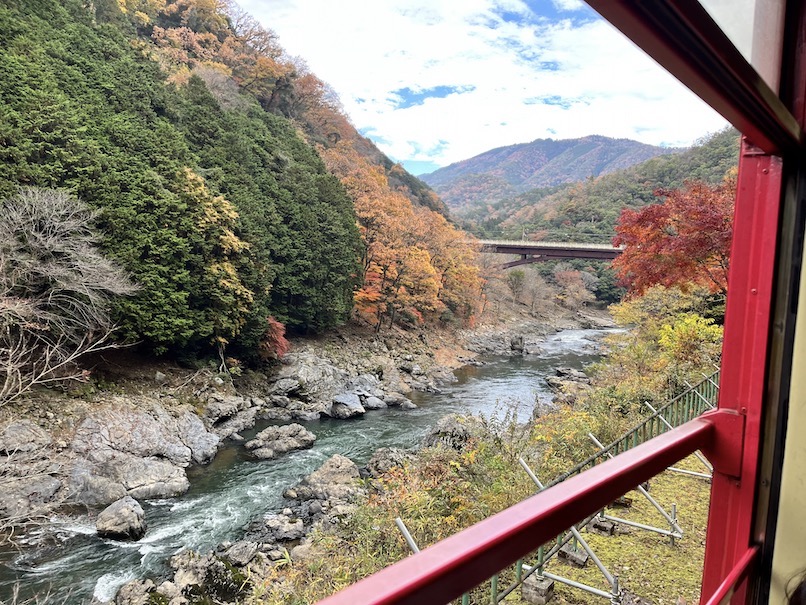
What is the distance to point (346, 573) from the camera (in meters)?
3.38

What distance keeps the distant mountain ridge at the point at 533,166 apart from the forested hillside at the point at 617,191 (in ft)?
4.47

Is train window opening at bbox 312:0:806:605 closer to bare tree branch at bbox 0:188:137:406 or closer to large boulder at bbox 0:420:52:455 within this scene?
large boulder at bbox 0:420:52:455

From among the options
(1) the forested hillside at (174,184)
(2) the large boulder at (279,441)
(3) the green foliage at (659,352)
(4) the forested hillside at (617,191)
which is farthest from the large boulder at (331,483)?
(4) the forested hillside at (617,191)

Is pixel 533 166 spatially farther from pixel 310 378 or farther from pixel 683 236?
pixel 683 236

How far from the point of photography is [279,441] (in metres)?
8.59

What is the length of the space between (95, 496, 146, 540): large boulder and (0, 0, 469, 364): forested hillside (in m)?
3.52

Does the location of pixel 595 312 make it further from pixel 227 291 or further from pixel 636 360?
pixel 227 291

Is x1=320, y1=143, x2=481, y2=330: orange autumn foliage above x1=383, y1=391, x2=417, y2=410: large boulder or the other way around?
above

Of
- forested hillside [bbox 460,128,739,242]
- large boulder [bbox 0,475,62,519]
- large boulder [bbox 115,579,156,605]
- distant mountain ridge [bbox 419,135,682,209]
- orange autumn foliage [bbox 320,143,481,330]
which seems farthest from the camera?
distant mountain ridge [bbox 419,135,682,209]

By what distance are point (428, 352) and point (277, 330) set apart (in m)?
5.45

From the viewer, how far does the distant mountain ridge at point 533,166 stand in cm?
2855

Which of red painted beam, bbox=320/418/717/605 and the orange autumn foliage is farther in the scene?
the orange autumn foliage

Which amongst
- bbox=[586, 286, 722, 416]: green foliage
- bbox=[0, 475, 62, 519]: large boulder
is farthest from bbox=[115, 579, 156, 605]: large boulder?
bbox=[586, 286, 722, 416]: green foliage

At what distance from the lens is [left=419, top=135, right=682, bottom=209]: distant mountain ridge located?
28.5m
